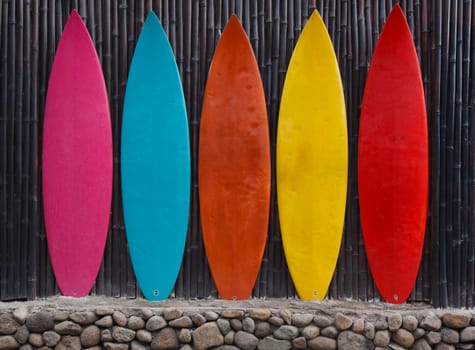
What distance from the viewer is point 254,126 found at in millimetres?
3395

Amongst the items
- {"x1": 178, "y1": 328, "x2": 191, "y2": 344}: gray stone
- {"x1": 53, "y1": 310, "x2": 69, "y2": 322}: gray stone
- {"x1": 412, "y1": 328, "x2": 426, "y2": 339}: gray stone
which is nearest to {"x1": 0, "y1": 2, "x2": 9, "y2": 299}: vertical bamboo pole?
{"x1": 53, "y1": 310, "x2": 69, "y2": 322}: gray stone

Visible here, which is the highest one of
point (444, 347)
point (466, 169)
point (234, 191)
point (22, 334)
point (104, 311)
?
point (466, 169)

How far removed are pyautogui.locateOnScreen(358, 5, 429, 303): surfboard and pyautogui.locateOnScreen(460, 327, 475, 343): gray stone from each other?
362 mm

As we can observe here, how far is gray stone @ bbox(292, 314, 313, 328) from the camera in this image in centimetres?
330

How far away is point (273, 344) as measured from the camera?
3.28m

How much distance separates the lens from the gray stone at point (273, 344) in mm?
3275

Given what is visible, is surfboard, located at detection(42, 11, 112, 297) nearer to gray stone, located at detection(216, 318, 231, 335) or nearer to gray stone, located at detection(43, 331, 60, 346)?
gray stone, located at detection(43, 331, 60, 346)

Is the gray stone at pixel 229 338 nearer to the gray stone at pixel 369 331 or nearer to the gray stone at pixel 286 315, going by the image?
the gray stone at pixel 286 315

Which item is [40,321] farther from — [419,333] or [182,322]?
[419,333]

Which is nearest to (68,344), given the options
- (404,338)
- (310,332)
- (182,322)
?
(182,322)

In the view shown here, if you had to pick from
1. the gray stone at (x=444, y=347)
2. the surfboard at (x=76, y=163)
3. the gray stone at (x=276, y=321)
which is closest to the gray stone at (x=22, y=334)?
the surfboard at (x=76, y=163)

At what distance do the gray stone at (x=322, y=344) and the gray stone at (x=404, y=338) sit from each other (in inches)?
14.0

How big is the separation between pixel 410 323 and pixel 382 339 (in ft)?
0.59

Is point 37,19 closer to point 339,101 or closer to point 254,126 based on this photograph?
point 254,126
